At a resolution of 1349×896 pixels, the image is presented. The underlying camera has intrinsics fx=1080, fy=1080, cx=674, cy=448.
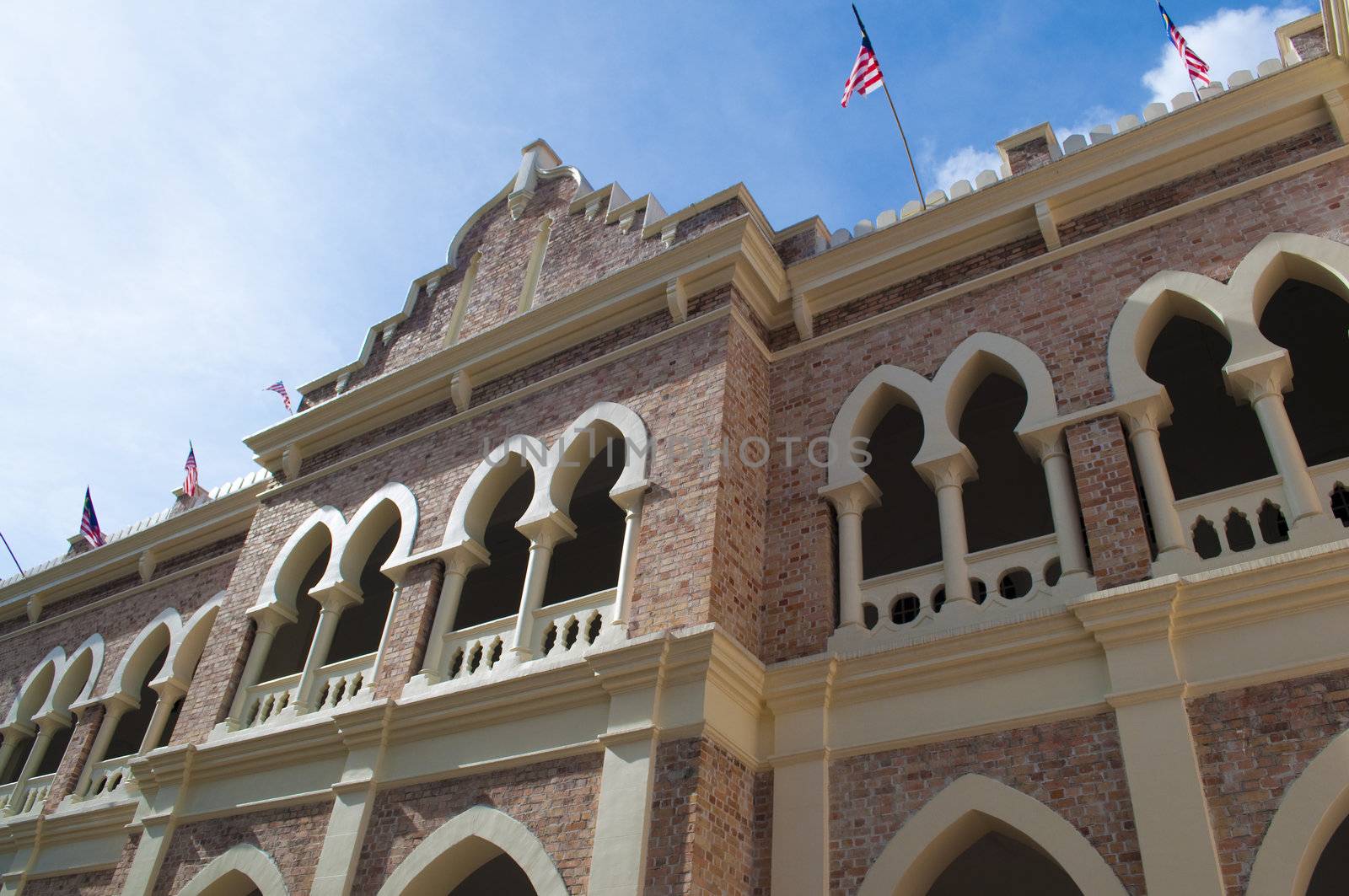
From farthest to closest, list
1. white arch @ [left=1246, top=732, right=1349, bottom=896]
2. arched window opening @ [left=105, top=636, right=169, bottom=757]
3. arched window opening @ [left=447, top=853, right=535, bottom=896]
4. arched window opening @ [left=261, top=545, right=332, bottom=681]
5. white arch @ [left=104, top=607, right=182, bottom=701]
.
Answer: arched window opening @ [left=105, top=636, right=169, bottom=757] < white arch @ [left=104, top=607, right=182, bottom=701] < arched window opening @ [left=261, top=545, right=332, bottom=681] < arched window opening @ [left=447, top=853, right=535, bottom=896] < white arch @ [left=1246, top=732, right=1349, bottom=896]

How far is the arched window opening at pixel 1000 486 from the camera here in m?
12.7

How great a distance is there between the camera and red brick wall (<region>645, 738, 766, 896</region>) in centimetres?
778

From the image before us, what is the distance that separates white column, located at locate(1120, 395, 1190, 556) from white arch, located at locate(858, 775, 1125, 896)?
221 centimetres

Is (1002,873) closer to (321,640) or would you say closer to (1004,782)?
(1004,782)

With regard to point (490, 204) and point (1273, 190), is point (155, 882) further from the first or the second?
point (1273, 190)

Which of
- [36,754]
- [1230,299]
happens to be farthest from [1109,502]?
[36,754]

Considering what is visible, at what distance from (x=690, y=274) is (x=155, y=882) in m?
8.37

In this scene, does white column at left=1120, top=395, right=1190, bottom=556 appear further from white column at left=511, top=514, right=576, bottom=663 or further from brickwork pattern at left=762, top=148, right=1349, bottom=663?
white column at left=511, top=514, right=576, bottom=663

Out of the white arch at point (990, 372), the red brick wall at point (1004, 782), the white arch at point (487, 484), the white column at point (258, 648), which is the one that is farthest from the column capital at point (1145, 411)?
the white column at point (258, 648)

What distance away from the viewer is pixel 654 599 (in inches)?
371

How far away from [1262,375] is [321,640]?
380 inches

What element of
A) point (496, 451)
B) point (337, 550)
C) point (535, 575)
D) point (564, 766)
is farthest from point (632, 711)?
point (337, 550)

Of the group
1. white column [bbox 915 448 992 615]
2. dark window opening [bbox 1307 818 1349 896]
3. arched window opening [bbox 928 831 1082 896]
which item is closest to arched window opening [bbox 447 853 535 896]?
arched window opening [bbox 928 831 1082 896]

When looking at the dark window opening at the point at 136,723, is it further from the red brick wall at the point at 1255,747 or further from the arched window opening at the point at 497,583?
the red brick wall at the point at 1255,747
